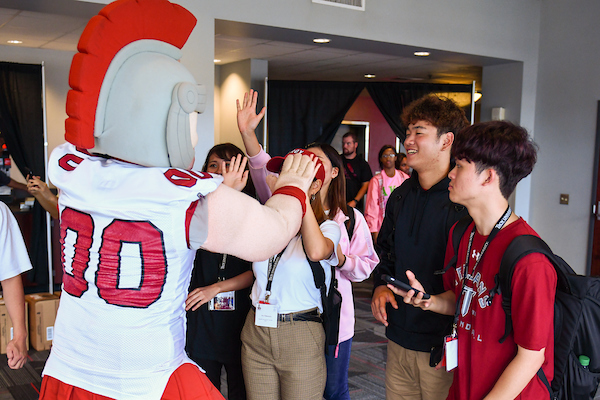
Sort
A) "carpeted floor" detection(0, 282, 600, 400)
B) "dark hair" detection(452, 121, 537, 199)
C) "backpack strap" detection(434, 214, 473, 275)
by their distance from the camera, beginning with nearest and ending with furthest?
"dark hair" detection(452, 121, 537, 199) < "backpack strap" detection(434, 214, 473, 275) < "carpeted floor" detection(0, 282, 600, 400)

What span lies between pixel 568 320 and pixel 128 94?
Result: 48.5 inches

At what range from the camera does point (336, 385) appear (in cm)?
224

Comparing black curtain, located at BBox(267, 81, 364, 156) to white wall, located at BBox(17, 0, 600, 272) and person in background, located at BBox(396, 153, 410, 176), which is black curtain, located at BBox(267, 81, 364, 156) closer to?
person in background, located at BBox(396, 153, 410, 176)

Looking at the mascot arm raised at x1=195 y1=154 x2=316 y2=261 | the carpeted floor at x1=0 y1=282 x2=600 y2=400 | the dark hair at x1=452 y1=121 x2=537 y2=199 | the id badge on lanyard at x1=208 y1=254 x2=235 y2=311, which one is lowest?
the carpeted floor at x1=0 y1=282 x2=600 y2=400

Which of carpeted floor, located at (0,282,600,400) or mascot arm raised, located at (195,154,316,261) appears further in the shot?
carpeted floor, located at (0,282,600,400)

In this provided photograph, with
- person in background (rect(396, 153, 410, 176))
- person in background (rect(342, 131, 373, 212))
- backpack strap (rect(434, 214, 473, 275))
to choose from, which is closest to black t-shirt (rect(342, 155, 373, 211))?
person in background (rect(342, 131, 373, 212))

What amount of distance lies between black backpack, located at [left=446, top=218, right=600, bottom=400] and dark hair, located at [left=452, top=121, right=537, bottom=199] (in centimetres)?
21

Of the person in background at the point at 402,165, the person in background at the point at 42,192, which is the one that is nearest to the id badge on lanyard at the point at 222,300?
the person in background at the point at 42,192

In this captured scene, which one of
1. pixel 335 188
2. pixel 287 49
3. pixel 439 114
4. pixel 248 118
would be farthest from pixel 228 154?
pixel 287 49

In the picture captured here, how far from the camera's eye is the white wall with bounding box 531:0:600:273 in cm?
545

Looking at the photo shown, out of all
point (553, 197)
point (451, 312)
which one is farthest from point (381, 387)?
point (553, 197)

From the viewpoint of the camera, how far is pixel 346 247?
221cm

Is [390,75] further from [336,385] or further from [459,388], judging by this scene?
[459,388]

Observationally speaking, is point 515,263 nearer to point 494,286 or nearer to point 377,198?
point 494,286
